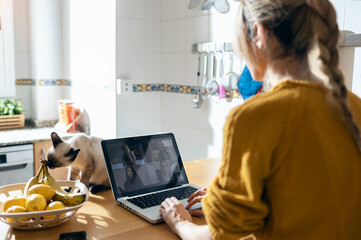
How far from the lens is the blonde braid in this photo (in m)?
0.72

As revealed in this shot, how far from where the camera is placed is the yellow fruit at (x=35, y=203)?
107 cm

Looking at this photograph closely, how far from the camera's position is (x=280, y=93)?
2.36ft

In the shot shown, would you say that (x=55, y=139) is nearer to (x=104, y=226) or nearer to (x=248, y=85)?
(x=104, y=226)

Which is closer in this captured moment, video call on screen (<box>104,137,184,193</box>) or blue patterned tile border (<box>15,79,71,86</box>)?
video call on screen (<box>104,137,184,193</box>)

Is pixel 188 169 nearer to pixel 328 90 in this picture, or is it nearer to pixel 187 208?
pixel 187 208

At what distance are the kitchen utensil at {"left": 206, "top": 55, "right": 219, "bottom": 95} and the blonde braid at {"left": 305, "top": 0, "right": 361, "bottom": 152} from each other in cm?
175

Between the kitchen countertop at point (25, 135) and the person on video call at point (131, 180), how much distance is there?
1.66 metres

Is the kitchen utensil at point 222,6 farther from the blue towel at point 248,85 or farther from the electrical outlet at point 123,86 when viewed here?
the electrical outlet at point 123,86

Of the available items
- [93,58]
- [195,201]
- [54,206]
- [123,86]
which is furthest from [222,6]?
[54,206]

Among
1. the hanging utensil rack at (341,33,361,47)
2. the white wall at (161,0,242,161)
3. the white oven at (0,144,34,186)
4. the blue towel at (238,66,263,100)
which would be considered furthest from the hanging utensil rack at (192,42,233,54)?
the white oven at (0,144,34,186)

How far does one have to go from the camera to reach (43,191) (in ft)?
3.72

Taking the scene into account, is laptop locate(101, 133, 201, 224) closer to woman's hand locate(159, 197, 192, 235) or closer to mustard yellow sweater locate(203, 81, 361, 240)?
woman's hand locate(159, 197, 192, 235)

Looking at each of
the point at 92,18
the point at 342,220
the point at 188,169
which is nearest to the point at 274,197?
the point at 342,220

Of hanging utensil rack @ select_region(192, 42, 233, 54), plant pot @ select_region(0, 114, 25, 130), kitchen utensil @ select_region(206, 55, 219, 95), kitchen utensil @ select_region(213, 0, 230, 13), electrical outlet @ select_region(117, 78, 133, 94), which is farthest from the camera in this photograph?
plant pot @ select_region(0, 114, 25, 130)
